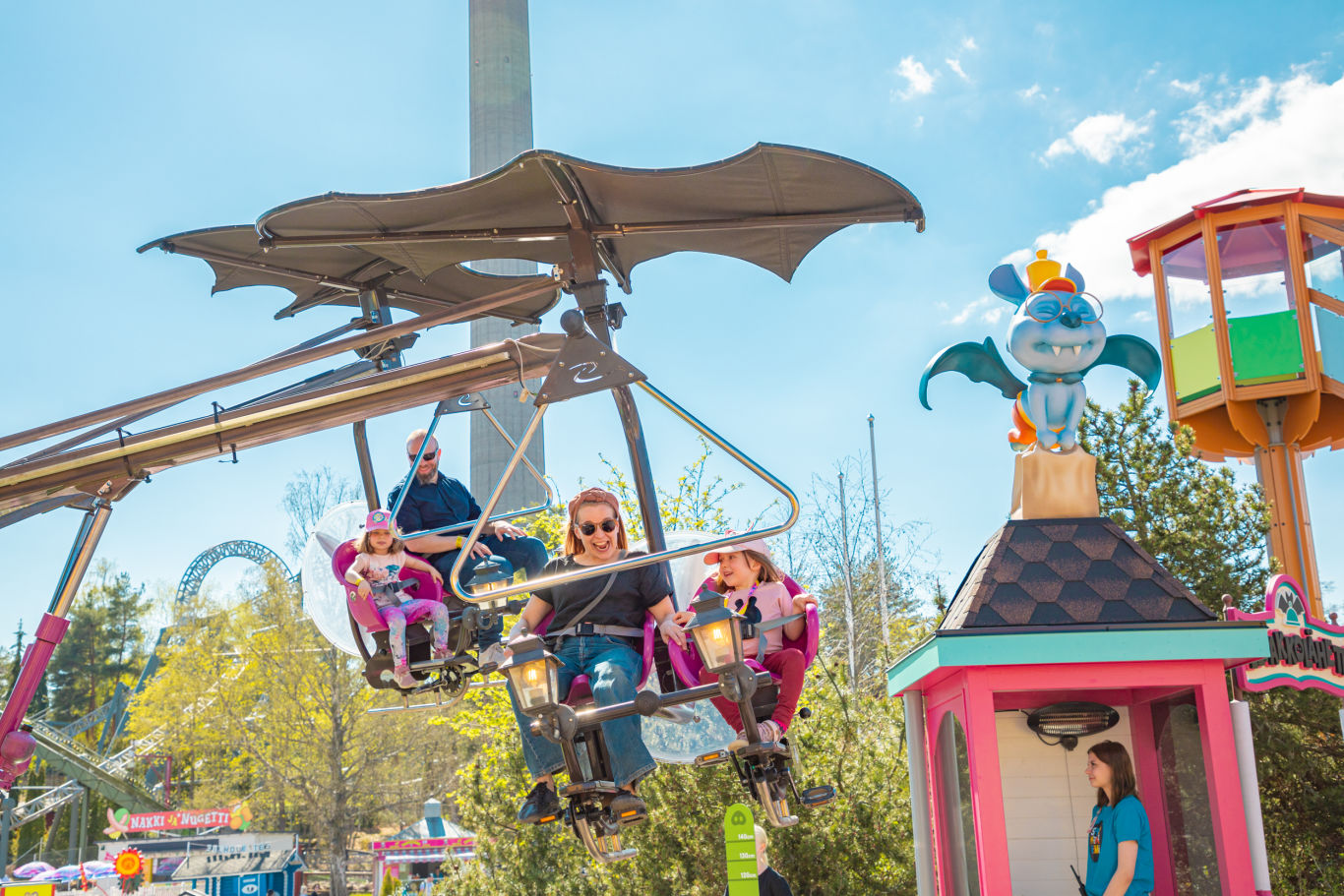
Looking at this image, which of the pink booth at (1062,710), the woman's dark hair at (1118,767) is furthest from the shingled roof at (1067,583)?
the woman's dark hair at (1118,767)

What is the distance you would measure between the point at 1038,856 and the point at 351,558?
6120 millimetres

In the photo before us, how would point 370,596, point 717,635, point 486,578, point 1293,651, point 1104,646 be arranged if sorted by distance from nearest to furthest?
point 717,635
point 486,578
point 370,596
point 1104,646
point 1293,651

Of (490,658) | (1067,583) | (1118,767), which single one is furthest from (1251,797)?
(490,658)

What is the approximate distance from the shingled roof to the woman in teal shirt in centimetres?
94

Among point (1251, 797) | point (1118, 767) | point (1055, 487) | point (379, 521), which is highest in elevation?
point (1055, 487)

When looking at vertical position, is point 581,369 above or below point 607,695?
above

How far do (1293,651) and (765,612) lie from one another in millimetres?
5805

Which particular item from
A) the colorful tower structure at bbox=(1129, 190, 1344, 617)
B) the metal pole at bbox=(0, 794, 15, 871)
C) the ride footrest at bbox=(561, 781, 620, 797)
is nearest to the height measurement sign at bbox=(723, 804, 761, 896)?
the ride footrest at bbox=(561, 781, 620, 797)

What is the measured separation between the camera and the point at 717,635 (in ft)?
13.0

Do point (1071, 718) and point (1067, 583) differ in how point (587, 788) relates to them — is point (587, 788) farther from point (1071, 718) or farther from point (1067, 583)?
point (1071, 718)

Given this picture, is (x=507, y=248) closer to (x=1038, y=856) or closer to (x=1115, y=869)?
(x=1115, y=869)

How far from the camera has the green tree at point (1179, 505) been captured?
12.5 metres

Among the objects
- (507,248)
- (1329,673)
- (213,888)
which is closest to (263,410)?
(507,248)

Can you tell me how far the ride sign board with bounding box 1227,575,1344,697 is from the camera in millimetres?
8664
